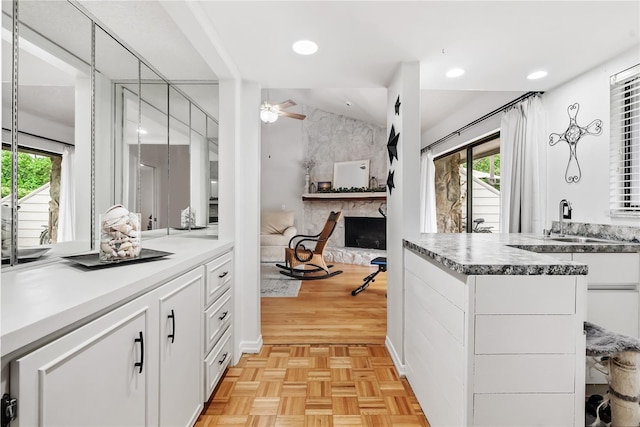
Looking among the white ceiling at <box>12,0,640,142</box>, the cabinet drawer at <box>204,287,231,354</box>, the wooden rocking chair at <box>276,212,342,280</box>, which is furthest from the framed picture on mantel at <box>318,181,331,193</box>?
the cabinet drawer at <box>204,287,231,354</box>

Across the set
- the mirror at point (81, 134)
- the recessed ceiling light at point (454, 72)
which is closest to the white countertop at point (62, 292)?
the mirror at point (81, 134)

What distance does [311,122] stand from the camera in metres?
6.95

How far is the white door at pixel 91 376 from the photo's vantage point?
2.15ft

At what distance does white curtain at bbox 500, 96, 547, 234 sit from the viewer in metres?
2.80

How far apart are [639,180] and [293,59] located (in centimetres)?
243

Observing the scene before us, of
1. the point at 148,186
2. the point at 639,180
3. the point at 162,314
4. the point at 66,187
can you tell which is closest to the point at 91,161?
the point at 66,187

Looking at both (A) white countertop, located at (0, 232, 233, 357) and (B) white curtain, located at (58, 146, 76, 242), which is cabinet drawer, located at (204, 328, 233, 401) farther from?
(B) white curtain, located at (58, 146, 76, 242)

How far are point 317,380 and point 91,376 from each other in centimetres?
149

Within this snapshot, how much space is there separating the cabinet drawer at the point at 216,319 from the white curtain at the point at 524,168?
272cm

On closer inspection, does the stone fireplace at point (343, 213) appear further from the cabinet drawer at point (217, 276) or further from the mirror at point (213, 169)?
the cabinet drawer at point (217, 276)

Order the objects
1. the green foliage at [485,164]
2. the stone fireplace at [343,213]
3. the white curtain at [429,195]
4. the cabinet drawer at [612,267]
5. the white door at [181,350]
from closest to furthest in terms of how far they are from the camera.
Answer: the white door at [181,350], the cabinet drawer at [612,267], the green foliage at [485,164], the white curtain at [429,195], the stone fireplace at [343,213]

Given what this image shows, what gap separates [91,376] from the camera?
2.71 feet

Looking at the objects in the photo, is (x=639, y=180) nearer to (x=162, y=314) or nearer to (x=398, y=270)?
(x=398, y=270)

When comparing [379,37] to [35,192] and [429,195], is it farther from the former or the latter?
[429,195]
